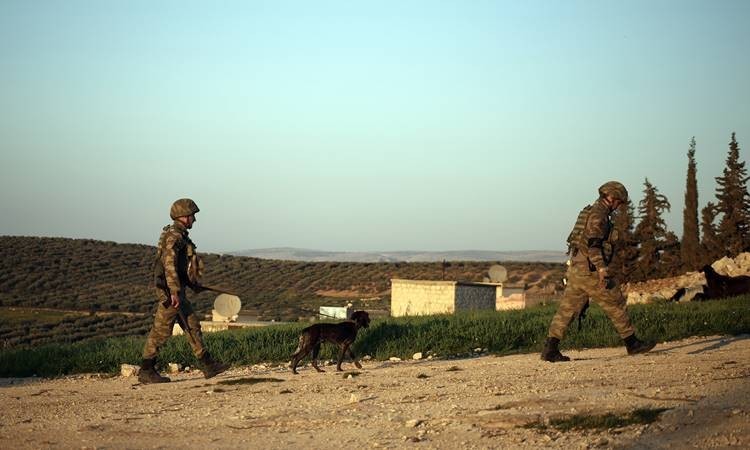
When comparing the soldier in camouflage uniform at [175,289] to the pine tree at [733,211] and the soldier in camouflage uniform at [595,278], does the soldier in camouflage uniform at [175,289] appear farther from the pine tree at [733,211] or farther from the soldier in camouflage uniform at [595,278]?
the pine tree at [733,211]

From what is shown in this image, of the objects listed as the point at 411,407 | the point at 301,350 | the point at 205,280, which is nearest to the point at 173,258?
the point at 301,350

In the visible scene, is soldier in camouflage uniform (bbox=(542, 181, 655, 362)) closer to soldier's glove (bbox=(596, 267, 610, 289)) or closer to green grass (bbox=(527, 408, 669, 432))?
soldier's glove (bbox=(596, 267, 610, 289))

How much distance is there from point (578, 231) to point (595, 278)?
0.67 meters

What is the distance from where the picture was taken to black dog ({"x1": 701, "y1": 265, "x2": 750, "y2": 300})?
72.1 feet

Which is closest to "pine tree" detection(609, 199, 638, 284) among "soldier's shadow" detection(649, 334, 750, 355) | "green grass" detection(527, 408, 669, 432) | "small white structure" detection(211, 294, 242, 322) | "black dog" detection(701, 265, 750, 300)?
"small white structure" detection(211, 294, 242, 322)

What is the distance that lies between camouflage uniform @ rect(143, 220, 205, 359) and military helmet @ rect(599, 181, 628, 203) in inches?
209

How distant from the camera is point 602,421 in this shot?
8.11 m

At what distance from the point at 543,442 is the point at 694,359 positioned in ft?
16.3

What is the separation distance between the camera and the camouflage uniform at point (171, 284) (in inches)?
492

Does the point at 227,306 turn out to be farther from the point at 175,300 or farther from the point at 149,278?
the point at 149,278

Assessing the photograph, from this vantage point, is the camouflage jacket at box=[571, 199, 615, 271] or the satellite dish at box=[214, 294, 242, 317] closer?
the camouflage jacket at box=[571, 199, 615, 271]

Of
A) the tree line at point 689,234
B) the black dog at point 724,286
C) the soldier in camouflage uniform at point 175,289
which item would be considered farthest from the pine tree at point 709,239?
the soldier in camouflage uniform at point 175,289

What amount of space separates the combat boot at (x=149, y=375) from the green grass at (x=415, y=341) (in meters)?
2.43

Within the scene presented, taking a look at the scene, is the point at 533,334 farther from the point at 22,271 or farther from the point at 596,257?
the point at 22,271
